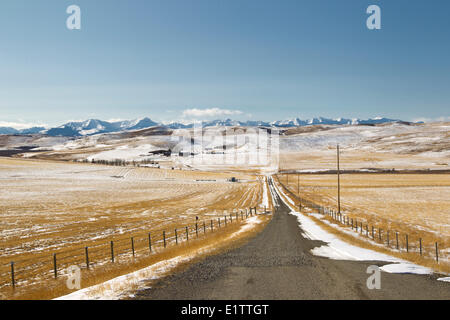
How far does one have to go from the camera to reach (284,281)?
571 inches

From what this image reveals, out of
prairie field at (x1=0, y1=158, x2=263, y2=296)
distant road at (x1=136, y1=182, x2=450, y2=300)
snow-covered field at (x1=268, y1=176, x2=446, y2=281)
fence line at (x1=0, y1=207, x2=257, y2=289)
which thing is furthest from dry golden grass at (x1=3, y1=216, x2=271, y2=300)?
snow-covered field at (x1=268, y1=176, x2=446, y2=281)

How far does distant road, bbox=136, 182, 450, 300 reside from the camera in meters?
12.7

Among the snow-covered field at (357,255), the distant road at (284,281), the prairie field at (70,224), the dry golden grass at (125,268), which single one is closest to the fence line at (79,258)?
the prairie field at (70,224)

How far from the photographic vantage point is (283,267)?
56.2 ft

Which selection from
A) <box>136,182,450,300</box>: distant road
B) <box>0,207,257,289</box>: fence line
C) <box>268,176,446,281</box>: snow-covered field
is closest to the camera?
<box>136,182,450,300</box>: distant road

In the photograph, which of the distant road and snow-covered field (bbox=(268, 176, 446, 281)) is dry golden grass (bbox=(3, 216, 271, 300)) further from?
snow-covered field (bbox=(268, 176, 446, 281))

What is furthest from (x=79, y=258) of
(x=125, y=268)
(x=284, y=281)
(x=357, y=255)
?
(x=357, y=255)

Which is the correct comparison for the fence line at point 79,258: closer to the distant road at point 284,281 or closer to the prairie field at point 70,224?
the prairie field at point 70,224

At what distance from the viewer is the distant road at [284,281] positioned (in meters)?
12.7

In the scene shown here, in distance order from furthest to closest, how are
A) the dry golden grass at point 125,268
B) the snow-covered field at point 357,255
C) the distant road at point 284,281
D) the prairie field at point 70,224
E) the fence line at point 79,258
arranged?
the prairie field at point 70,224
the fence line at point 79,258
the snow-covered field at point 357,255
the dry golden grass at point 125,268
the distant road at point 284,281

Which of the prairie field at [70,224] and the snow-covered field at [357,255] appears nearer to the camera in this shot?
the snow-covered field at [357,255]
